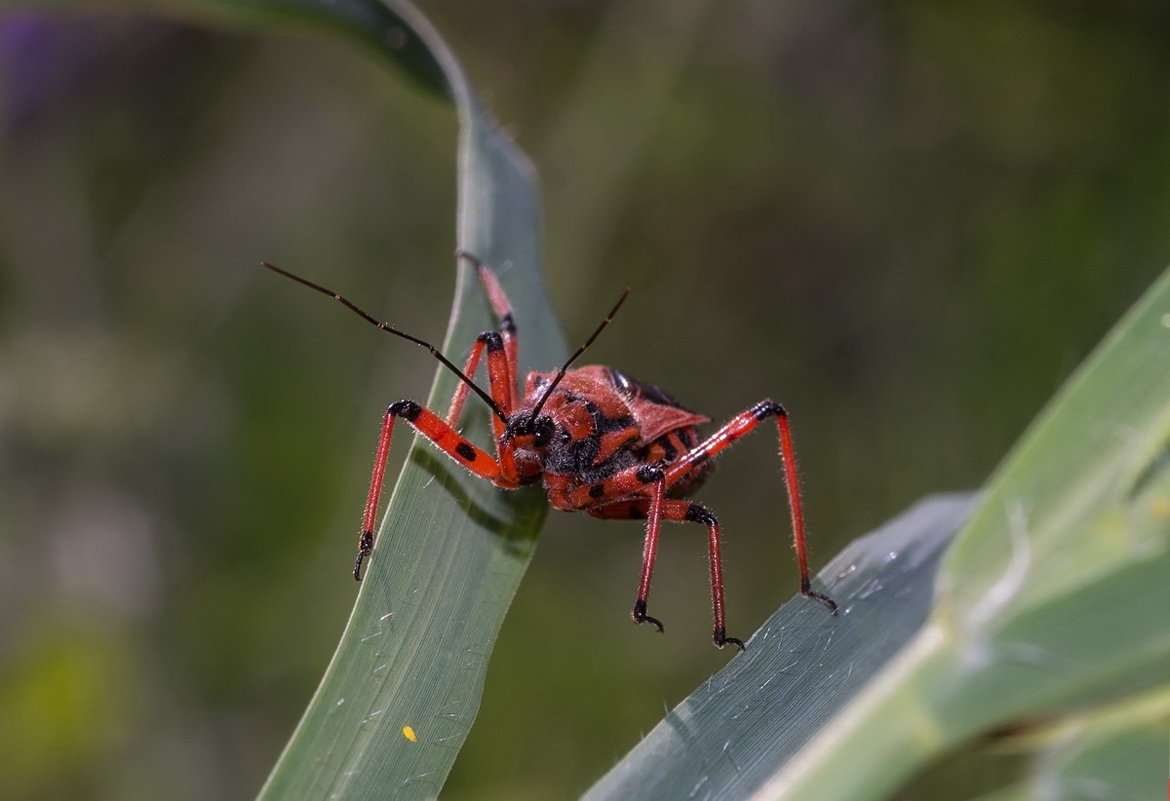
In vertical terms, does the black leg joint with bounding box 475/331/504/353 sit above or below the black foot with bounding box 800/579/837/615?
above

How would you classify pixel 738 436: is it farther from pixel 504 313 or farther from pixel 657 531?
pixel 504 313

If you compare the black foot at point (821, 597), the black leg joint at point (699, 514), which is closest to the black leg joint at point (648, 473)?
the black leg joint at point (699, 514)

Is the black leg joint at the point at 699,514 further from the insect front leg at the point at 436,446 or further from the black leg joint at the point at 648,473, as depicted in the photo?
the insect front leg at the point at 436,446

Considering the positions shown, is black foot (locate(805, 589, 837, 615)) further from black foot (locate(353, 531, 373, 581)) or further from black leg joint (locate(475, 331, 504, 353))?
black leg joint (locate(475, 331, 504, 353))

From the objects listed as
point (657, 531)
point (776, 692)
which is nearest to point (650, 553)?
point (657, 531)

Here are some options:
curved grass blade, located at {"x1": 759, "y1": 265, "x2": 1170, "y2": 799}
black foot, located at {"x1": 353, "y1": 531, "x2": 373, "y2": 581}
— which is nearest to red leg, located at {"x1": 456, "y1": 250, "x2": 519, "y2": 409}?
black foot, located at {"x1": 353, "y1": 531, "x2": 373, "y2": 581}
